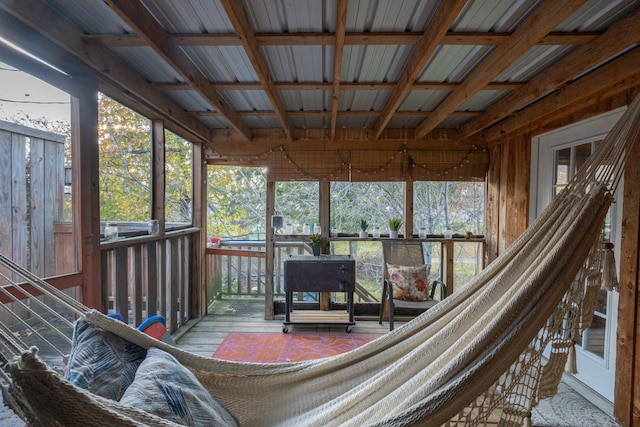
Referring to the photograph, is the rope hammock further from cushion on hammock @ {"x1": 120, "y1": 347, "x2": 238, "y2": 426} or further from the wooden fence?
the wooden fence

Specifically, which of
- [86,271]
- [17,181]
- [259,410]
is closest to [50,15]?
[17,181]

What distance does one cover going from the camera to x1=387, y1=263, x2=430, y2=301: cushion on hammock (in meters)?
3.12

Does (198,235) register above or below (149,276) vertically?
above

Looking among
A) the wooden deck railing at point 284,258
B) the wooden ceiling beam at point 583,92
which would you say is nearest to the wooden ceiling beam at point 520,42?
the wooden ceiling beam at point 583,92

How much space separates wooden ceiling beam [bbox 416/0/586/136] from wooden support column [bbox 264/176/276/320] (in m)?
2.19

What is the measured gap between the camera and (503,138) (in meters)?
3.28

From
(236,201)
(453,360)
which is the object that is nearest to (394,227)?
(453,360)

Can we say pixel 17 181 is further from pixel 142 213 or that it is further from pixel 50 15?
pixel 142 213

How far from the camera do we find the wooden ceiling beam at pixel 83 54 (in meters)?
1.31

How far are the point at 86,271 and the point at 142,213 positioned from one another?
94cm

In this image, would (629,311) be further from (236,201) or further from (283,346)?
(236,201)

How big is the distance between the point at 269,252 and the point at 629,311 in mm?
3152

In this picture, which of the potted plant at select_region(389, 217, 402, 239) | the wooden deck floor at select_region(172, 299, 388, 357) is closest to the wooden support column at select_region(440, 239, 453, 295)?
the potted plant at select_region(389, 217, 402, 239)

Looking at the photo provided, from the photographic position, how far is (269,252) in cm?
362
